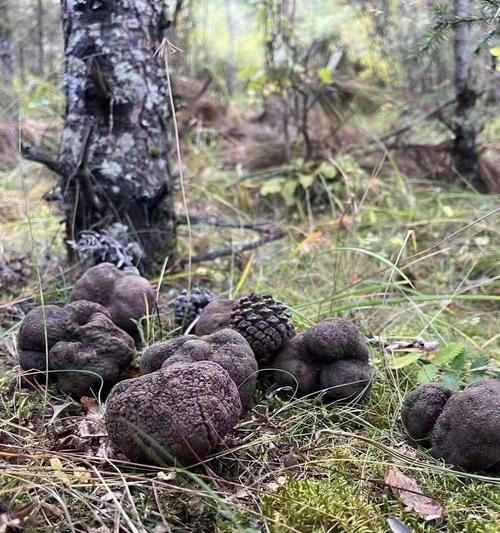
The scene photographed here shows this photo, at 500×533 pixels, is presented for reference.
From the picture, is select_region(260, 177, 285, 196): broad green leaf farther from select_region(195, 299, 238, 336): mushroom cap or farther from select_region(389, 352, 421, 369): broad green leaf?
select_region(389, 352, 421, 369): broad green leaf

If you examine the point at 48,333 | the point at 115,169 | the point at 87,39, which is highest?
the point at 87,39

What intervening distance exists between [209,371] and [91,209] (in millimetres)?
1419

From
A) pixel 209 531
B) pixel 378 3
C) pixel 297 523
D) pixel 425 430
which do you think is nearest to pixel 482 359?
pixel 425 430

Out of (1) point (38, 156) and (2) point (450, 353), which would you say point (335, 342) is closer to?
(2) point (450, 353)

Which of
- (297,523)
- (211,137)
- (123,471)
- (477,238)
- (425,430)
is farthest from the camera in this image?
(211,137)

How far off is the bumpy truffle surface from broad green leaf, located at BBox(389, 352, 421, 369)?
0.86 m

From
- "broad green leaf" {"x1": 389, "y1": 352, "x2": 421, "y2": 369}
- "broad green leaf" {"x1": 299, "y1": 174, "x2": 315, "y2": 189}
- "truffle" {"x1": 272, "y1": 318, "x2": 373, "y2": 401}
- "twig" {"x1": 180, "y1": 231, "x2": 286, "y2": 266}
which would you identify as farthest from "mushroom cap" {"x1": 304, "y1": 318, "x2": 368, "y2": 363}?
"broad green leaf" {"x1": 299, "y1": 174, "x2": 315, "y2": 189}

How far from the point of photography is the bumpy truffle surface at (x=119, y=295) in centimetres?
191

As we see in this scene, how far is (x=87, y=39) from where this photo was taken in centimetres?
234

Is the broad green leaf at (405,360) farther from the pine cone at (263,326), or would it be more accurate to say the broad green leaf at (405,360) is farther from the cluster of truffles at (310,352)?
the pine cone at (263,326)

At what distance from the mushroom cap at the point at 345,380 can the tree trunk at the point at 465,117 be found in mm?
2855

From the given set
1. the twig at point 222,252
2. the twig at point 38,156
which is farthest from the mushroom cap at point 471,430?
the twig at point 38,156

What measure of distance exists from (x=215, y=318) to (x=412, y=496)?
831mm

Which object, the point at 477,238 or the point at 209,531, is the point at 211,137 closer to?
the point at 477,238
